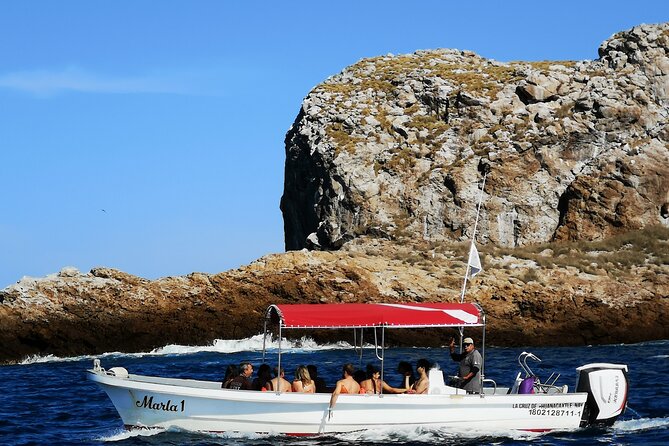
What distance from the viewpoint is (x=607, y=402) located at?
2188cm

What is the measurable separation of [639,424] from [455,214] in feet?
130

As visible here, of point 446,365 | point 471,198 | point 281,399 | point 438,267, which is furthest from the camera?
point 471,198

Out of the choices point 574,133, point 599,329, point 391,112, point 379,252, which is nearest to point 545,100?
point 574,133

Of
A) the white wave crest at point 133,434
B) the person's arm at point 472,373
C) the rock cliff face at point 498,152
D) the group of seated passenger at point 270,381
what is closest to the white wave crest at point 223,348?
the rock cliff face at point 498,152

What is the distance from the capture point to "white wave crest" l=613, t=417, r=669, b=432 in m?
22.1

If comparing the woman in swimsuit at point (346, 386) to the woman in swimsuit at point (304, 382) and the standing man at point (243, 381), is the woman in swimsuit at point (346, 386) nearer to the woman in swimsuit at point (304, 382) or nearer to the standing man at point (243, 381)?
the woman in swimsuit at point (304, 382)

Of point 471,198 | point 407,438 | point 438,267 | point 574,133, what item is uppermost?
point 574,133

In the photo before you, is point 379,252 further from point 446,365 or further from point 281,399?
point 281,399

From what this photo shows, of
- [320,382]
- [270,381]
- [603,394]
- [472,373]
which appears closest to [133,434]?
[270,381]

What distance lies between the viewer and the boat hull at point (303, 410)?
20.4 metres

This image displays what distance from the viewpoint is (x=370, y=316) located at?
2075 centimetres

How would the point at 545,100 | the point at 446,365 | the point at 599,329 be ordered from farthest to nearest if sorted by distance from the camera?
the point at 545,100, the point at 599,329, the point at 446,365

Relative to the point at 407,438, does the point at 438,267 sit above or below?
above

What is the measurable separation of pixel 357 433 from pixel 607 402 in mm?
5870
